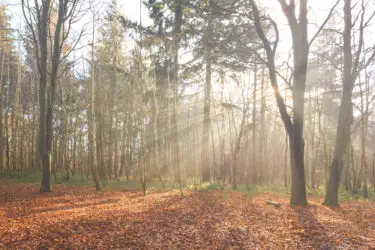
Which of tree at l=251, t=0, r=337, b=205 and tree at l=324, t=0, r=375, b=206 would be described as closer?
tree at l=251, t=0, r=337, b=205

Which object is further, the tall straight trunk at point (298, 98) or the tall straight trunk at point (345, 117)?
the tall straight trunk at point (345, 117)

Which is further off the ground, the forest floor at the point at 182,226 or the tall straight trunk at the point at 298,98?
the tall straight trunk at the point at 298,98

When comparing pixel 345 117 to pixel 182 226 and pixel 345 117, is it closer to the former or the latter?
pixel 345 117

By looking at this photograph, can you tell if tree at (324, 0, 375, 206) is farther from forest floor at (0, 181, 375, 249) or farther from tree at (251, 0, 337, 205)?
tree at (251, 0, 337, 205)

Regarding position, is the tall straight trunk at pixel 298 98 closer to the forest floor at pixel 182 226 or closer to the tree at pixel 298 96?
the tree at pixel 298 96

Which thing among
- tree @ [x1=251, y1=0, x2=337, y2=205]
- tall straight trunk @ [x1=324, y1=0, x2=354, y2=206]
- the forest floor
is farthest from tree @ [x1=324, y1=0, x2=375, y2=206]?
tree @ [x1=251, y1=0, x2=337, y2=205]

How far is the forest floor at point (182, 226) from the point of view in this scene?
4.44m

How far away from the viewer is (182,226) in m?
5.60

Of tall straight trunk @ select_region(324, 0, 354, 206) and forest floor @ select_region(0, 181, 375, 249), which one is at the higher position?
tall straight trunk @ select_region(324, 0, 354, 206)

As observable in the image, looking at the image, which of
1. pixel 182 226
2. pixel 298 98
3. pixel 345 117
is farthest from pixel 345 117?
pixel 182 226

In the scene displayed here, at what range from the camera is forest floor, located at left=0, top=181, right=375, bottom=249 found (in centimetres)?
444

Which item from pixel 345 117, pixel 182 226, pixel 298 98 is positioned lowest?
pixel 182 226

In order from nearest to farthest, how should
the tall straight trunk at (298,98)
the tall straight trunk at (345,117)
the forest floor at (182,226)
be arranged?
the forest floor at (182,226) < the tall straight trunk at (298,98) < the tall straight trunk at (345,117)

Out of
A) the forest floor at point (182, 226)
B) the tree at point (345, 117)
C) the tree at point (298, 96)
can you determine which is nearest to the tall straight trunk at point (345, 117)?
the tree at point (345, 117)
